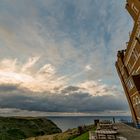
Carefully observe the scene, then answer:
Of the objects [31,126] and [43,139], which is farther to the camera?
[31,126]

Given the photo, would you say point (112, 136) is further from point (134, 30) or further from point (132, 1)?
point (132, 1)

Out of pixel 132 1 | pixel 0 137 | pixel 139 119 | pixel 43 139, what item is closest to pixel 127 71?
pixel 139 119

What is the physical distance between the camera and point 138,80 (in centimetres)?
3073

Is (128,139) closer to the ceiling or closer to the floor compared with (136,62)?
closer to the floor

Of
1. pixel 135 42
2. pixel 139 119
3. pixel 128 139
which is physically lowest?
pixel 128 139

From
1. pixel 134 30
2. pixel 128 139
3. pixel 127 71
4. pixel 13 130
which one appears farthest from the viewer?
pixel 13 130

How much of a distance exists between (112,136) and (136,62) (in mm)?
20892

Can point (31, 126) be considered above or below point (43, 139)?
above

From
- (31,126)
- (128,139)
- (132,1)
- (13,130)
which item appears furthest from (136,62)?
(31,126)

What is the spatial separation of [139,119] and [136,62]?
13.6 m

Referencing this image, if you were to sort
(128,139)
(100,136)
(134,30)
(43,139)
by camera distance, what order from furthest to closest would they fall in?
(43,139)
(134,30)
(128,139)
(100,136)

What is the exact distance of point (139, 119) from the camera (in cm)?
3959

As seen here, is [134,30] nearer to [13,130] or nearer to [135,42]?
[135,42]

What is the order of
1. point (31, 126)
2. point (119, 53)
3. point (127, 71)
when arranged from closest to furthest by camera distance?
point (127, 71) → point (119, 53) → point (31, 126)
